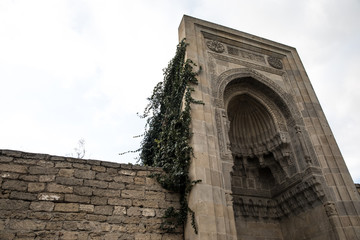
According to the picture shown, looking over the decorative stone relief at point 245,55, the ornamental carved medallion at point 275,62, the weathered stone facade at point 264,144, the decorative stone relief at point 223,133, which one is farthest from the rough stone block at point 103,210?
the ornamental carved medallion at point 275,62

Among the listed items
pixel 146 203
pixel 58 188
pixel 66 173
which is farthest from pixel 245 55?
pixel 58 188

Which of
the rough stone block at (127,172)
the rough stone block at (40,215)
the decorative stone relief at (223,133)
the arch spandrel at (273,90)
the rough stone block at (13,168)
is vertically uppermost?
the arch spandrel at (273,90)

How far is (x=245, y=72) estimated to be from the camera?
8.92 meters

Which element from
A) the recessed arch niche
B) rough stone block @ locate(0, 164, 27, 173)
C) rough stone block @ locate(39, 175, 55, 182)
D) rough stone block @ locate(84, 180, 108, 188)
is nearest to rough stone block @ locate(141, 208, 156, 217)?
rough stone block @ locate(84, 180, 108, 188)

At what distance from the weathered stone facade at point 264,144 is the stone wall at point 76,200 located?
106 centimetres

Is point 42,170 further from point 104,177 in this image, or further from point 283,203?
point 283,203

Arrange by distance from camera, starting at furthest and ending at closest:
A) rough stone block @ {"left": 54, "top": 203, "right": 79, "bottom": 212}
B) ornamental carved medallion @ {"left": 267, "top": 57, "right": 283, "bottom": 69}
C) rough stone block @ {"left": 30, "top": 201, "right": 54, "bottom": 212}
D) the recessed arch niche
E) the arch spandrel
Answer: ornamental carved medallion @ {"left": 267, "top": 57, "right": 283, "bottom": 69} < the arch spandrel < the recessed arch niche < rough stone block @ {"left": 54, "top": 203, "right": 79, "bottom": 212} < rough stone block @ {"left": 30, "top": 201, "right": 54, "bottom": 212}

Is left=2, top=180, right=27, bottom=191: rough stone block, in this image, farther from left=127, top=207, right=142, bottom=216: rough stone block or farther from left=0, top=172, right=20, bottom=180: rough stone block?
left=127, top=207, right=142, bottom=216: rough stone block

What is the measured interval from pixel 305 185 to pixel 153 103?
16.8 feet

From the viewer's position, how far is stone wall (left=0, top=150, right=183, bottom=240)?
4969 millimetres

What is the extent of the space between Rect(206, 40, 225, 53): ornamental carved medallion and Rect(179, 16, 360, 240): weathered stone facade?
1.5 inches

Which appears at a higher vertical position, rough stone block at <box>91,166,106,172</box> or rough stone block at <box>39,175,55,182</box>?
rough stone block at <box>91,166,106,172</box>

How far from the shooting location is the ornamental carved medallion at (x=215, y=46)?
8.95 meters

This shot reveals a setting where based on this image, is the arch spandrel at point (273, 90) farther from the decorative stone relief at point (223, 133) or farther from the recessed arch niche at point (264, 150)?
the decorative stone relief at point (223, 133)
